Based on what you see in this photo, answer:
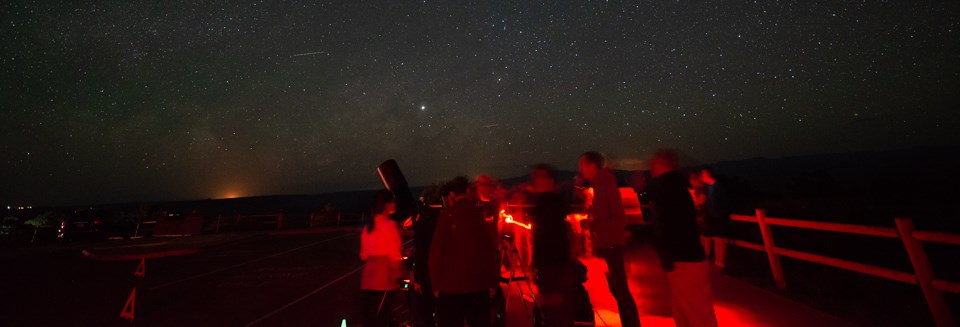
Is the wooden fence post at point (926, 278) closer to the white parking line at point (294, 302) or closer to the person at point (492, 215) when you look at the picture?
the person at point (492, 215)

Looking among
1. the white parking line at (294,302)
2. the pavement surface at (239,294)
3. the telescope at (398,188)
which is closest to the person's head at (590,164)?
the pavement surface at (239,294)

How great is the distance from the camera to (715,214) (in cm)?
765

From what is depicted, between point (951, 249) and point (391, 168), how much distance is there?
861 inches

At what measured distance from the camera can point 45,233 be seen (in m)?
22.1

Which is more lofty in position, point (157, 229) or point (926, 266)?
point (157, 229)

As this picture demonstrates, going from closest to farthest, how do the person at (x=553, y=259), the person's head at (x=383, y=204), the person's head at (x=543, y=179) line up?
the person at (x=553, y=259), the person's head at (x=543, y=179), the person's head at (x=383, y=204)

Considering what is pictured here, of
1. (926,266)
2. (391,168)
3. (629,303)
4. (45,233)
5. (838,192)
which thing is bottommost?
(629,303)

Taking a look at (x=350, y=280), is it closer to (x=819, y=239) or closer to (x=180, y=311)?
(x=180, y=311)

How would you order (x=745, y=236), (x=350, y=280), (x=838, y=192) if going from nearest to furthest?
(x=350, y=280), (x=745, y=236), (x=838, y=192)

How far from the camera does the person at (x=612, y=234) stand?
4.02 m

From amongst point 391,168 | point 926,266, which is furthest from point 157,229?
point 926,266

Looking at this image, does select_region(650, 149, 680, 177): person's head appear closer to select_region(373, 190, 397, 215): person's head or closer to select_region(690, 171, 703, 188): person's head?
select_region(373, 190, 397, 215): person's head

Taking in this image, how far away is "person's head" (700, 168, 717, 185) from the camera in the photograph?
753 cm

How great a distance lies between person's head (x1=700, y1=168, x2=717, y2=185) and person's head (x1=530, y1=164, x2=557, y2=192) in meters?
4.99
